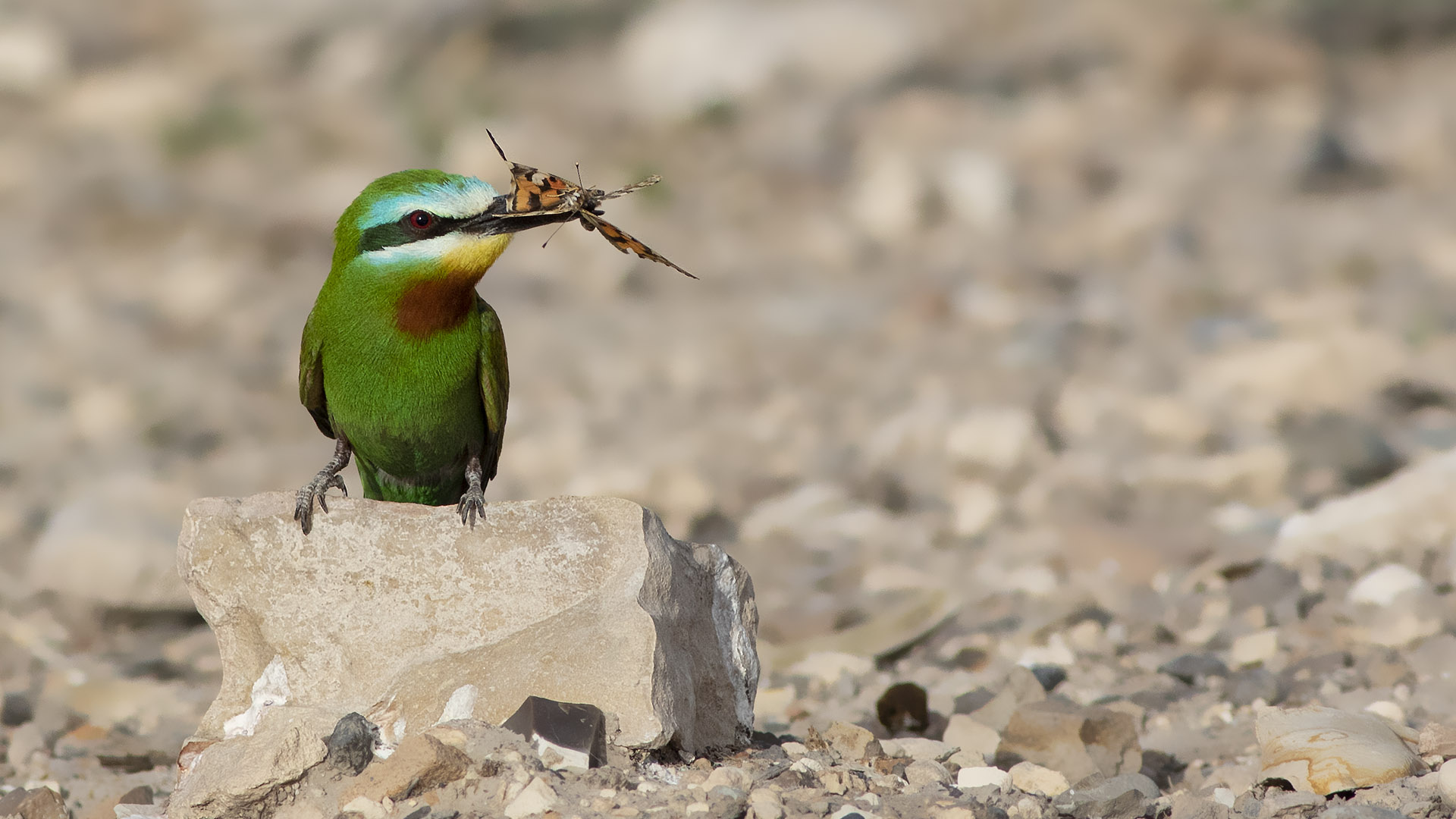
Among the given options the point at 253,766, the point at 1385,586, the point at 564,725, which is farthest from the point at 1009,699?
the point at 253,766

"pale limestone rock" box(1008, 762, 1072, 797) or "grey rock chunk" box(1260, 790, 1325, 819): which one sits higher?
"pale limestone rock" box(1008, 762, 1072, 797)

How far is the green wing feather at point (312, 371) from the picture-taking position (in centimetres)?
472

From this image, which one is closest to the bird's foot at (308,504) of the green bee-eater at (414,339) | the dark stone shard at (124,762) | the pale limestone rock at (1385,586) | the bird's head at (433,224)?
the green bee-eater at (414,339)

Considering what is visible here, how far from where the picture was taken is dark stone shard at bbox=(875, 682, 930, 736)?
15.8 feet

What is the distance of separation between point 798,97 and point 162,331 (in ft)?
17.1

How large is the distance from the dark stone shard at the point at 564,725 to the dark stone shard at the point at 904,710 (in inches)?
57.8

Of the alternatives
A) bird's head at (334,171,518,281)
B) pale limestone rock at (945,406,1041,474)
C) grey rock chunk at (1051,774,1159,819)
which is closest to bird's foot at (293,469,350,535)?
bird's head at (334,171,518,281)

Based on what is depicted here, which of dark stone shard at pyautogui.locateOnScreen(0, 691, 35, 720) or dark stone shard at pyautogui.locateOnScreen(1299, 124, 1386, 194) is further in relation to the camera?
dark stone shard at pyautogui.locateOnScreen(1299, 124, 1386, 194)

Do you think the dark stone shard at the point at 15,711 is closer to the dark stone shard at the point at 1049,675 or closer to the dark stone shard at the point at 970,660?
the dark stone shard at the point at 970,660

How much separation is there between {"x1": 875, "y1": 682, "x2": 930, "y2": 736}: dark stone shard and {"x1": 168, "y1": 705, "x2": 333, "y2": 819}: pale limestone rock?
190cm

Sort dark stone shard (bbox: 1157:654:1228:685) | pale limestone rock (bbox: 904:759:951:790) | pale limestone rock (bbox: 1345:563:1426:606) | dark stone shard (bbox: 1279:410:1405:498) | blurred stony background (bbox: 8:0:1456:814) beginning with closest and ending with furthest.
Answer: pale limestone rock (bbox: 904:759:951:790)
dark stone shard (bbox: 1157:654:1228:685)
pale limestone rock (bbox: 1345:563:1426:606)
blurred stony background (bbox: 8:0:1456:814)
dark stone shard (bbox: 1279:410:1405:498)

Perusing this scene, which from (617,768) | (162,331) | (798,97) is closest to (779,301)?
(798,97)

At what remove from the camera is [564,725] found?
3.57 metres

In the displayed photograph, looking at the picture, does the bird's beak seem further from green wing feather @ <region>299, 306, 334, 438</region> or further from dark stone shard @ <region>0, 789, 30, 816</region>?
dark stone shard @ <region>0, 789, 30, 816</region>
